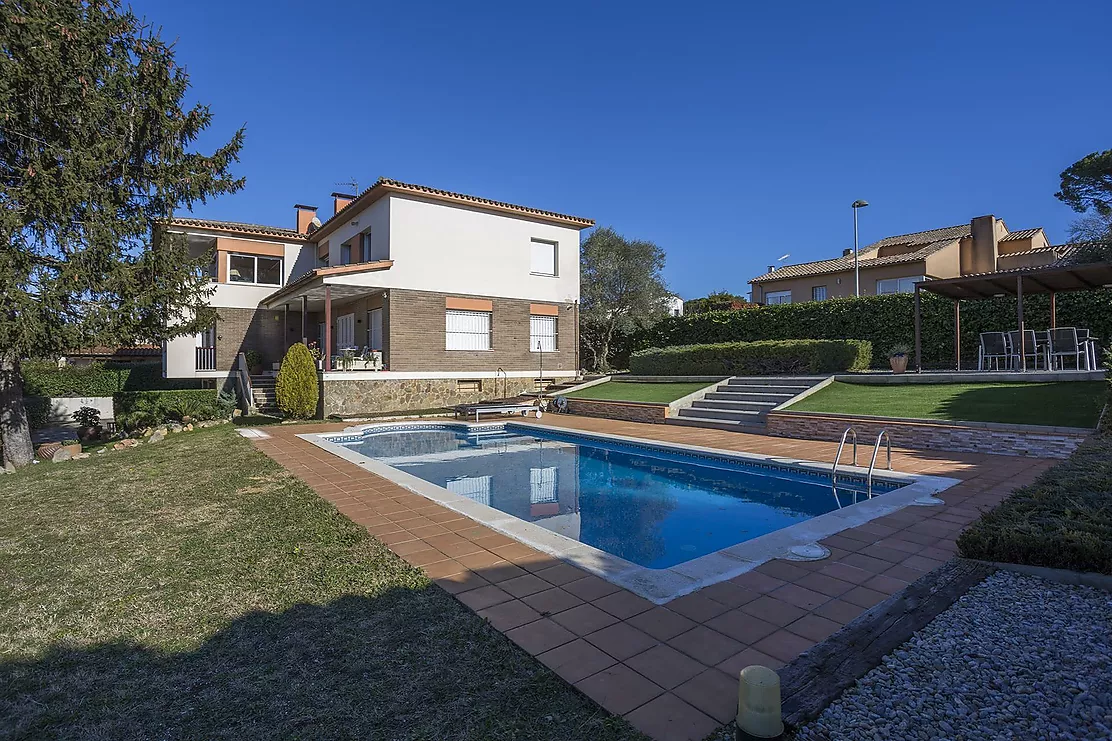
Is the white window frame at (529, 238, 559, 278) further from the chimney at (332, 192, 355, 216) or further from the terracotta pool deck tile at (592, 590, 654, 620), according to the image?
the terracotta pool deck tile at (592, 590, 654, 620)

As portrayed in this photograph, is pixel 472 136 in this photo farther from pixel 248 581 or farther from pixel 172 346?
pixel 248 581

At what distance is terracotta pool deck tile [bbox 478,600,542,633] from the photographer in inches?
135

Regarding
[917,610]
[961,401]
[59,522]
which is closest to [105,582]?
[59,522]

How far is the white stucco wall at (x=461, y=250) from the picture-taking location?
19.3m

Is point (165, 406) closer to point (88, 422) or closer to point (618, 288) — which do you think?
point (88, 422)

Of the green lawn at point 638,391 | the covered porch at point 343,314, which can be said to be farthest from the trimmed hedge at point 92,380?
the green lawn at point 638,391

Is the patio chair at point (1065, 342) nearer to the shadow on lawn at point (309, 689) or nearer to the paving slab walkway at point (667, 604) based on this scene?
the paving slab walkway at point (667, 604)

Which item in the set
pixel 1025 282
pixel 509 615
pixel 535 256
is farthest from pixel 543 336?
pixel 509 615

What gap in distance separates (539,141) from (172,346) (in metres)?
16.9

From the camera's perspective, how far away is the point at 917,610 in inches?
135

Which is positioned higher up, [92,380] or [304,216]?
[304,216]

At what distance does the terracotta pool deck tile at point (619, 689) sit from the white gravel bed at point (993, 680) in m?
0.69

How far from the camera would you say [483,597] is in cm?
385

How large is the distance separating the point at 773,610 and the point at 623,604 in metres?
0.96
